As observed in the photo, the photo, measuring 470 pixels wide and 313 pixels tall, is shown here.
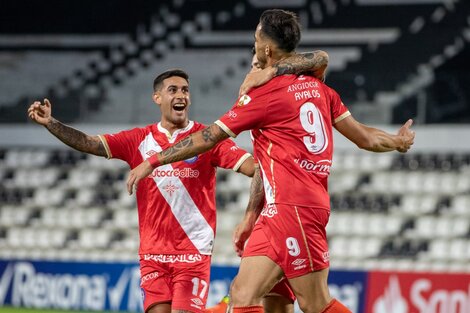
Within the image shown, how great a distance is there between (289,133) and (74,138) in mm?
1729

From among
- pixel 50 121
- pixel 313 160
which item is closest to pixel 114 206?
pixel 50 121

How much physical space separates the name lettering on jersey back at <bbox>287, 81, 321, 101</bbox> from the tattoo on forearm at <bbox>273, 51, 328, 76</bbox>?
0.28 feet

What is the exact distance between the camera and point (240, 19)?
1781 cm

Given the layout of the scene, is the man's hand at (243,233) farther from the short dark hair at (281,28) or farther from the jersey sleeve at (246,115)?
the short dark hair at (281,28)

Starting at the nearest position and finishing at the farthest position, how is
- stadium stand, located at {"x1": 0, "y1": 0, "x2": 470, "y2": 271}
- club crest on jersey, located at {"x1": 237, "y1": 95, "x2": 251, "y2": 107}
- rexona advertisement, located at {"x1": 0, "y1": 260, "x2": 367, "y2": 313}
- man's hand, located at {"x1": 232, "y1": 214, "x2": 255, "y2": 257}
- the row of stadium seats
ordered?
club crest on jersey, located at {"x1": 237, "y1": 95, "x2": 251, "y2": 107}, man's hand, located at {"x1": 232, "y1": 214, "x2": 255, "y2": 257}, rexona advertisement, located at {"x1": 0, "y1": 260, "x2": 367, "y2": 313}, the row of stadium seats, stadium stand, located at {"x1": 0, "y1": 0, "x2": 470, "y2": 271}

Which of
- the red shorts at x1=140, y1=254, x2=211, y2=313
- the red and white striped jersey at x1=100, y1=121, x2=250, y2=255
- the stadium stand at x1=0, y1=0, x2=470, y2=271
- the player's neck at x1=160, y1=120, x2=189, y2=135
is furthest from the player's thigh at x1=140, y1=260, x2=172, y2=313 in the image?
the stadium stand at x1=0, y1=0, x2=470, y2=271

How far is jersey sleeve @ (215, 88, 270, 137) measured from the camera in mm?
5770

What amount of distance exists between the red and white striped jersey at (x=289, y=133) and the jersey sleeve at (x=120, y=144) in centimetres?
142

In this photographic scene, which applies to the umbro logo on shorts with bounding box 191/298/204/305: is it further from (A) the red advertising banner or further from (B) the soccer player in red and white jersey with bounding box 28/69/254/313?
(A) the red advertising banner

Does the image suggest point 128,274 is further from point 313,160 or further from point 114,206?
point 313,160

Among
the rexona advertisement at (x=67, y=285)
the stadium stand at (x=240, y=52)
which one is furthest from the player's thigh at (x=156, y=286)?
the stadium stand at (x=240, y=52)

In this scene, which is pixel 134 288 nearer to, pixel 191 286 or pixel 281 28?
pixel 191 286

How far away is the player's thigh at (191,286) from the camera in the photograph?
668 cm

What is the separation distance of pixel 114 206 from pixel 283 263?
11.0m
